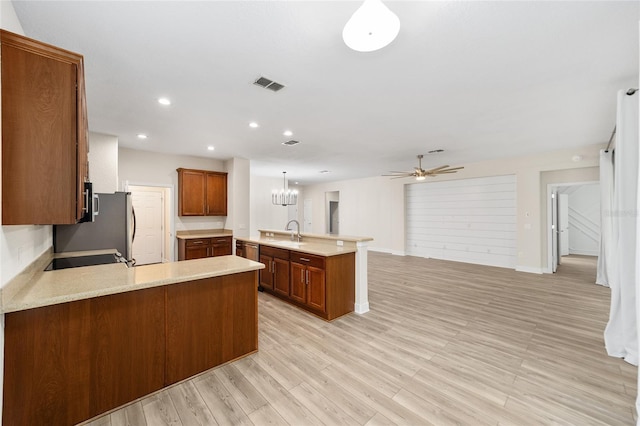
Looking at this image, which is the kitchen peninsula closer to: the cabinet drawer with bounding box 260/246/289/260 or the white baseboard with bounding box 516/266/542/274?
the cabinet drawer with bounding box 260/246/289/260

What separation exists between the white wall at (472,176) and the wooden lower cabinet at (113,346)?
6.73 metres

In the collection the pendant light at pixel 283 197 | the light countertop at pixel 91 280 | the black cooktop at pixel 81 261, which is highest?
the pendant light at pixel 283 197

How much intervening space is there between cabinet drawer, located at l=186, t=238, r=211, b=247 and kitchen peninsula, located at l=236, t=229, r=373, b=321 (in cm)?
242

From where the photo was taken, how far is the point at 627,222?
95.7 inches

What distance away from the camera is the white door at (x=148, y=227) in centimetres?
683

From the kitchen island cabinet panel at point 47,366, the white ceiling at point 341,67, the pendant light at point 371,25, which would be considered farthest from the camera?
the white ceiling at point 341,67

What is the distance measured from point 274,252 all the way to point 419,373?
271 cm

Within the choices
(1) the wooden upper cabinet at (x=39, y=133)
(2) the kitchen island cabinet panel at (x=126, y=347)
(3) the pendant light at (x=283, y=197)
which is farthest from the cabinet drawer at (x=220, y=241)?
(1) the wooden upper cabinet at (x=39, y=133)

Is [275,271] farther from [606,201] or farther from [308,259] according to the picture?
[606,201]

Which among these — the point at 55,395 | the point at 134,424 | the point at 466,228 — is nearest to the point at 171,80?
the point at 55,395

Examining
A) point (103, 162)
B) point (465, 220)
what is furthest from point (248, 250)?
point (465, 220)

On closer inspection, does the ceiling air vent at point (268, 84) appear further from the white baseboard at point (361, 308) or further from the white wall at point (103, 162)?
the white wall at point (103, 162)

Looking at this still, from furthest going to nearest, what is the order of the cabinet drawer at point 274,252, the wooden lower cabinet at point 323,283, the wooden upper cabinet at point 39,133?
the cabinet drawer at point 274,252, the wooden lower cabinet at point 323,283, the wooden upper cabinet at point 39,133

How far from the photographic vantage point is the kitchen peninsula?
11.4 ft
